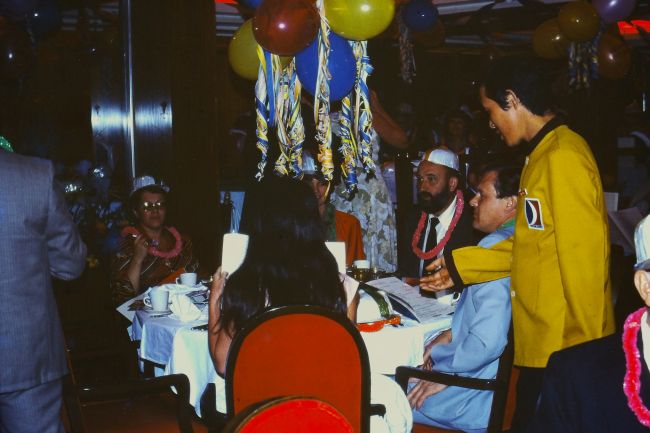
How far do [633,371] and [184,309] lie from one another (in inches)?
80.2

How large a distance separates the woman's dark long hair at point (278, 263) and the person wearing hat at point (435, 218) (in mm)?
1734

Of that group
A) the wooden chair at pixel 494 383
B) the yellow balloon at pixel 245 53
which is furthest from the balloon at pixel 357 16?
the wooden chair at pixel 494 383

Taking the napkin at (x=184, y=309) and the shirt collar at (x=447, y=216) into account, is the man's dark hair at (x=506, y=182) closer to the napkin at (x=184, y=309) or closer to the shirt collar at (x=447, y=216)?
the shirt collar at (x=447, y=216)

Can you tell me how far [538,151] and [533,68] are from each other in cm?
32

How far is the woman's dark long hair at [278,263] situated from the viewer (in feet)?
7.40

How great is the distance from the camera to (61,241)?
245cm

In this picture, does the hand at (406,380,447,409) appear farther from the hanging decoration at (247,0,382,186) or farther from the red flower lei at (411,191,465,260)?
the hanging decoration at (247,0,382,186)

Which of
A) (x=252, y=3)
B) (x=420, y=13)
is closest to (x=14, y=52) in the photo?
(x=252, y=3)

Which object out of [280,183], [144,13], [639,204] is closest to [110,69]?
[144,13]

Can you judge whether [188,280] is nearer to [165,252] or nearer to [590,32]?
[165,252]

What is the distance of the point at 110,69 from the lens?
7.89 m

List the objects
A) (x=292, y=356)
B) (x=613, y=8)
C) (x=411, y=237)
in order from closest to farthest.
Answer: (x=292, y=356) < (x=411, y=237) < (x=613, y=8)

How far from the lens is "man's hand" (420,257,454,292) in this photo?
2660 mm

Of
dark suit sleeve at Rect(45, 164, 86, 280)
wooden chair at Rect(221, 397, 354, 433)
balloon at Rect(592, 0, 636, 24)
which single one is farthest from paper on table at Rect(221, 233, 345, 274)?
balloon at Rect(592, 0, 636, 24)
